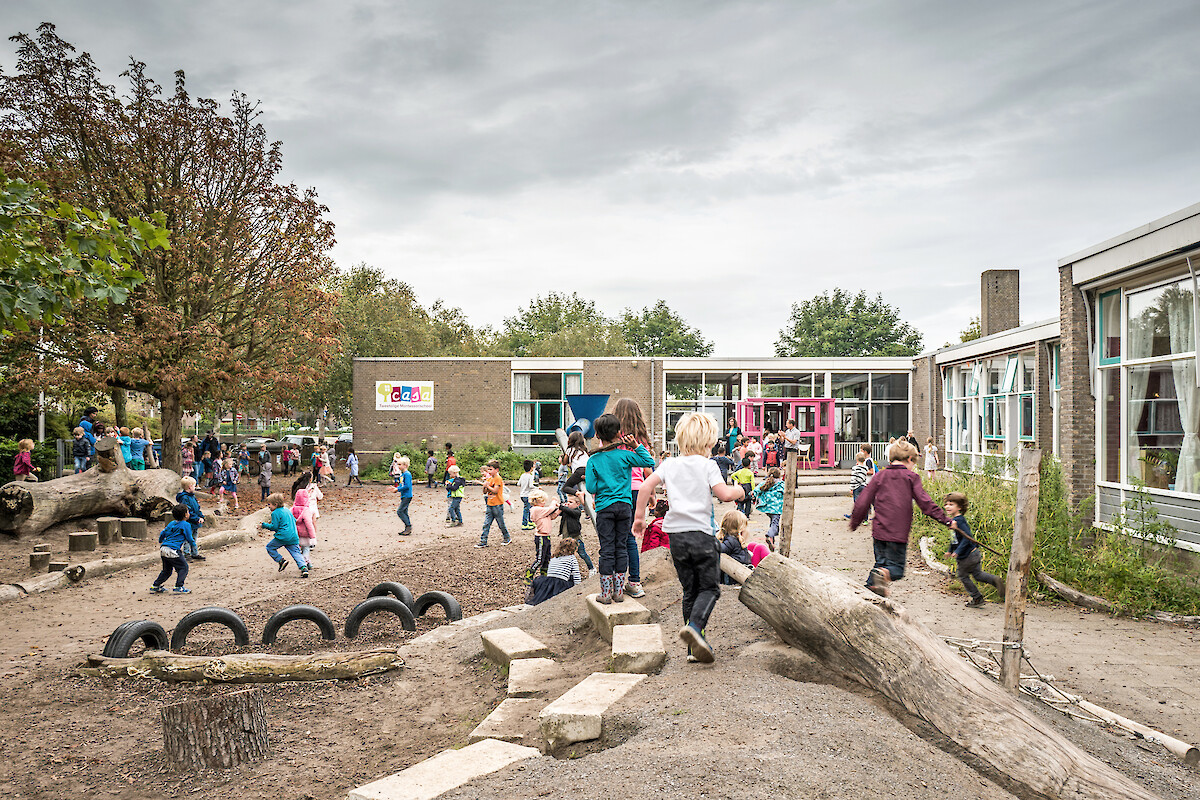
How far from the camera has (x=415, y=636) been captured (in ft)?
26.3

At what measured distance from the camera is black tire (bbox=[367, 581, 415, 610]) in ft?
27.9

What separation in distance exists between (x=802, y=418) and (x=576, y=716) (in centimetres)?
2438

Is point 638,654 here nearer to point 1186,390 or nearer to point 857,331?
point 1186,390

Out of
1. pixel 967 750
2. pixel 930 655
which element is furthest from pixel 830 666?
pixel 967 750

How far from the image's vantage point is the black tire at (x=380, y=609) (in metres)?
7.87

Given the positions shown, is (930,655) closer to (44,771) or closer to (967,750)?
(967,750)

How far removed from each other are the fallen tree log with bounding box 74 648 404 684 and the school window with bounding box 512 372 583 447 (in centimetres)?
2370

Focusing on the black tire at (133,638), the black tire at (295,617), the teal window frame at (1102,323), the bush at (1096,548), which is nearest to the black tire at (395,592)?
the black tire at (295,617)

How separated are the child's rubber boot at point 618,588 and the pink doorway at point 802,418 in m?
21.0

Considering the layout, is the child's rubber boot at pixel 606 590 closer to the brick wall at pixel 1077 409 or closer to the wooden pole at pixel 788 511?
the wooden pole at pixel 788 511

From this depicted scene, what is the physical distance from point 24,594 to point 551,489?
15.5m

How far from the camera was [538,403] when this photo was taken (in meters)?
30.4

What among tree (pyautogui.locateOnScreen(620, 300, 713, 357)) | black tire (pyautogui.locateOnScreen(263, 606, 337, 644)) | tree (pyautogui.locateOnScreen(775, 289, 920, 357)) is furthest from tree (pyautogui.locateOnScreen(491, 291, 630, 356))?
black tire (pyautogui.locateOnScreen(263, 606, 337, 644))

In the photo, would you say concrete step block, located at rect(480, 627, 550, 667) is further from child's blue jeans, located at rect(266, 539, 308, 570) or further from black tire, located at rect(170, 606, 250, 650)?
child's blue jeans, located at rect(266, 539, 308, 570)
